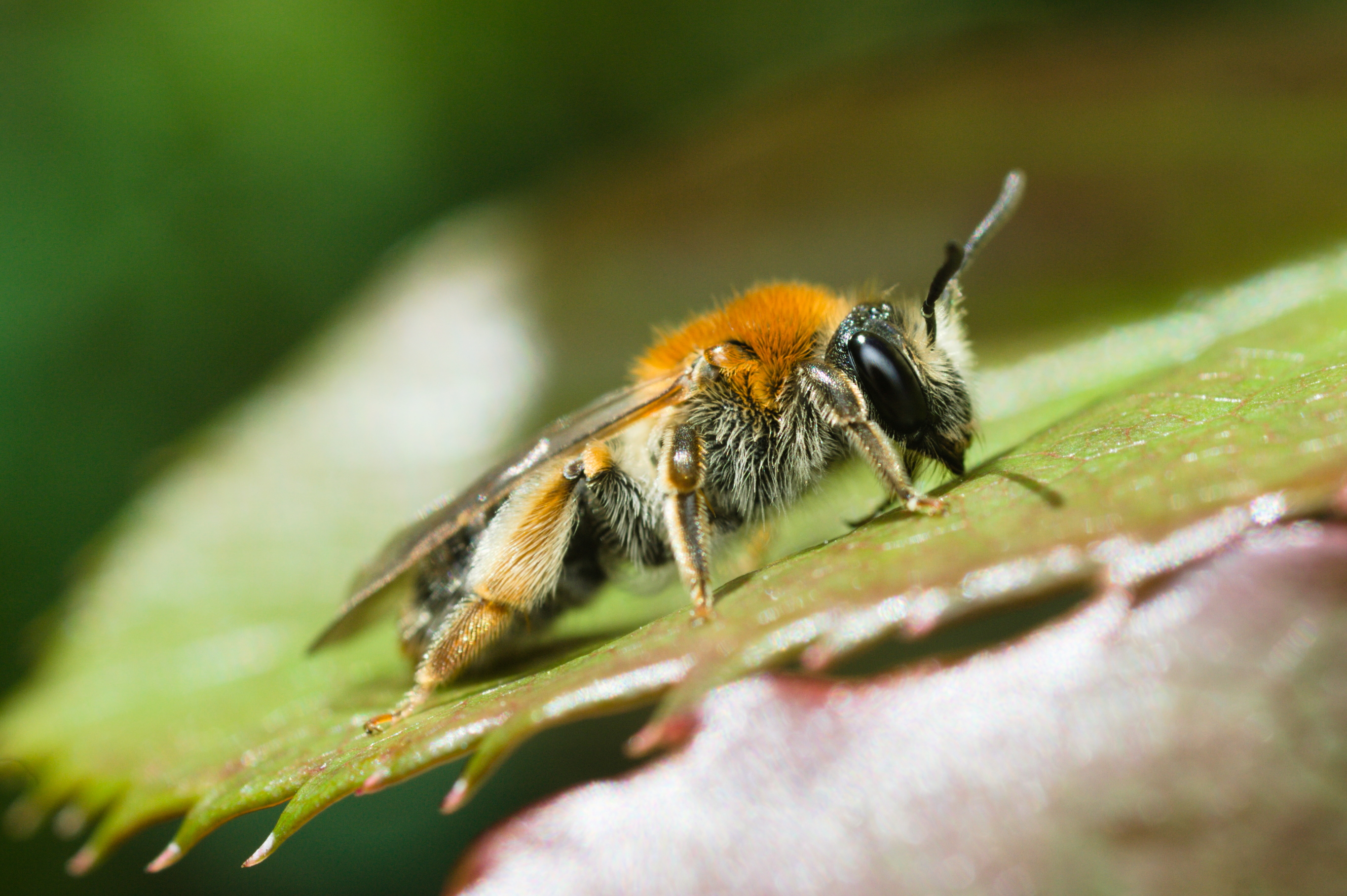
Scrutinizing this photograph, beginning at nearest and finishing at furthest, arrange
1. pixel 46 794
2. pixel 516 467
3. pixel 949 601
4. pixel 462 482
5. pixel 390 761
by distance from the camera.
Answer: pixel 949 601, pixel 390 761, pixel 516 467, pixel 46 794, pixel 462 482

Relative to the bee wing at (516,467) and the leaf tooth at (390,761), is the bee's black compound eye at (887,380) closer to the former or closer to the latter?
the bee wing at (516,467)

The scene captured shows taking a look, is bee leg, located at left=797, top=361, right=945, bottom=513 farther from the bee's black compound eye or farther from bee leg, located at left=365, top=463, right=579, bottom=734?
bee leg, located at left=365, top=463, right=579, bottom=734

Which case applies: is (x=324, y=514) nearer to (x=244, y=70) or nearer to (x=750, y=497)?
(x=750, y=497)

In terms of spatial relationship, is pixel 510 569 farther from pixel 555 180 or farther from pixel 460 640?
pixel 555 180

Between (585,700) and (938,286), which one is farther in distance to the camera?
(938,286)

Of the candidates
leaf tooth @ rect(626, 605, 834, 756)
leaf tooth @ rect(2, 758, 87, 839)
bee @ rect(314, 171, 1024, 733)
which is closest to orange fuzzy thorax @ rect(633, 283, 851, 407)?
bee @ rect(314, 171, 1024, 733)

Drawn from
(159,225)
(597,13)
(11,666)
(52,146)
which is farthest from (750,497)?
(52,146)

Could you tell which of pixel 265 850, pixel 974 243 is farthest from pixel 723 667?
pixel 974 243
